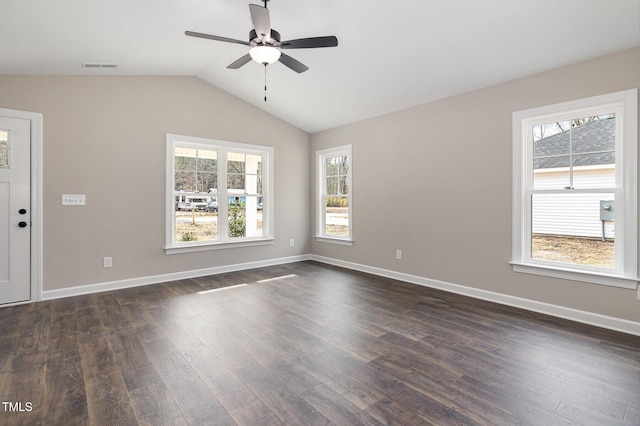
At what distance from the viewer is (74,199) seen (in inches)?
160

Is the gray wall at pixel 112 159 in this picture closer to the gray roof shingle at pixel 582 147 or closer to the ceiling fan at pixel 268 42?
the ceiling fan at pixel 268 42

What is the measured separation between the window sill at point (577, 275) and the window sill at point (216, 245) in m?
4.03

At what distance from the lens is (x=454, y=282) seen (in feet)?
13.7

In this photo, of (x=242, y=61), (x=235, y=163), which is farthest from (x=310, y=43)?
(x=235, y=163)

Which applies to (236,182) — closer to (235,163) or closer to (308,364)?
(235,163)

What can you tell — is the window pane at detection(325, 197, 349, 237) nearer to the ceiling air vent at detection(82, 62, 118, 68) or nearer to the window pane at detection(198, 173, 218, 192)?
→ the window pane at detection(198, 173, 218, 192)

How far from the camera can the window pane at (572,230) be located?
3.13 metres

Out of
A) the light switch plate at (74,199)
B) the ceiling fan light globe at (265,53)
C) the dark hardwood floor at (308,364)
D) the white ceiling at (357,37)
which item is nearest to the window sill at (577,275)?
the dark hardwood floor at (308,364)

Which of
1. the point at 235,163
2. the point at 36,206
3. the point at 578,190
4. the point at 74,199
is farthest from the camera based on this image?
the point at 235,163

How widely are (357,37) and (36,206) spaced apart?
4.37 meters

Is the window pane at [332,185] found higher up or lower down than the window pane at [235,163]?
lower down

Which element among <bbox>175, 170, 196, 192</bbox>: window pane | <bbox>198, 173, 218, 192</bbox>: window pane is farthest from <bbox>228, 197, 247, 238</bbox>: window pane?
<bbox>175, 170, 196, 192</bbox>: window pane

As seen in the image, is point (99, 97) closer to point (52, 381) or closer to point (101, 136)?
point (101, 136)

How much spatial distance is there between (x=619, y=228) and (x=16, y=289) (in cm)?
668
